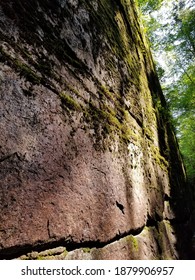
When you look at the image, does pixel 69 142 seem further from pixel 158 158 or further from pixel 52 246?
pixel 158 158

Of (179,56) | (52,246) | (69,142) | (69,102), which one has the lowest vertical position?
(52,246)

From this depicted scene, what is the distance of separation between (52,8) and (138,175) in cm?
179

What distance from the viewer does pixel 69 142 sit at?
1481mm

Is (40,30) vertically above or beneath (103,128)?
above

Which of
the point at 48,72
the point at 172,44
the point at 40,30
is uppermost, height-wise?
the point at 172,44

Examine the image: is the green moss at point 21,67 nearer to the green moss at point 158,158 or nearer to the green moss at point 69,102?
the green moss at point 69,102

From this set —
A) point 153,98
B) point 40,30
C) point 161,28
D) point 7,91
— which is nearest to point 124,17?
point 153,98

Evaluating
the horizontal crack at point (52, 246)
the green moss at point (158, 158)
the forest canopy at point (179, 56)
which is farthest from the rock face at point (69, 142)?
the forest canopy at point (179, 56)

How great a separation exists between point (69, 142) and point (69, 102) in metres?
0.30

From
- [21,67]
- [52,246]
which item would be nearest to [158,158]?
[52,246]

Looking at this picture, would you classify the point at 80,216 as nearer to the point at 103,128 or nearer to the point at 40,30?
the point at 103,128

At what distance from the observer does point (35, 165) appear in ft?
3.96

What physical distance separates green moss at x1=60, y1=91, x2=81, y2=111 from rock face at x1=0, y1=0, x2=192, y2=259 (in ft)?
0.04

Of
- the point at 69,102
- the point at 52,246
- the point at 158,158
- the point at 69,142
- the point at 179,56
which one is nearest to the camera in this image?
the point at 52,246
